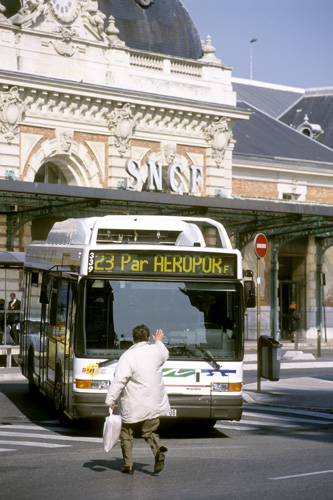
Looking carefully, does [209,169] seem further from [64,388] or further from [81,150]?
[64,388]

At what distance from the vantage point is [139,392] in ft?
35.9

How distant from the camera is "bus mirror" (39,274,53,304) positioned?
1643 centimetres

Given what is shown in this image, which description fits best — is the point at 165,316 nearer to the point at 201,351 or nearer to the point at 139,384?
the point at 201,351

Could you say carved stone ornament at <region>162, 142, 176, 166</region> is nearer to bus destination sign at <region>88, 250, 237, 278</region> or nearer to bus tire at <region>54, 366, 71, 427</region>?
bus tire at <region>54, 366, 71, 427</region>

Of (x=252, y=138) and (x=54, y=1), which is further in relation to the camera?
(x=252, y=138)

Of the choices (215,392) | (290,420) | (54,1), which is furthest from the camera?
(54,1)

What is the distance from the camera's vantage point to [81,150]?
3653 centimetres

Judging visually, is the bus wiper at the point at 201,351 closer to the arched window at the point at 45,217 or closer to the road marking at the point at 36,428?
the road marking at the point at 36,428

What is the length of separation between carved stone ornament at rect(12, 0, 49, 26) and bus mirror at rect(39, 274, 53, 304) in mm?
19653

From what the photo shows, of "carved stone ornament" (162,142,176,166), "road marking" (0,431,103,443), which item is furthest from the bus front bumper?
"carved stone ornament" (162,142,176,166)

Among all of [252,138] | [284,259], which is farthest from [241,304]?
[252,138]

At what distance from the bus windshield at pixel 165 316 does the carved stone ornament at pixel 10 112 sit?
68.3 ft

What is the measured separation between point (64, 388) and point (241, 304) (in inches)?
107

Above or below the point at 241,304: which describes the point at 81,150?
above
